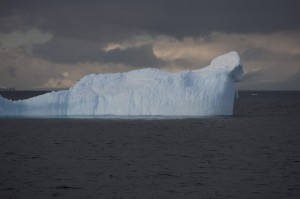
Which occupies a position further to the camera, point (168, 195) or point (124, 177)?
point (124, 177)

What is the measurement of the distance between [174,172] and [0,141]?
57.4ft

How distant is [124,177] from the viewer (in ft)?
76.0

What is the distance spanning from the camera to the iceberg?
45.9 m

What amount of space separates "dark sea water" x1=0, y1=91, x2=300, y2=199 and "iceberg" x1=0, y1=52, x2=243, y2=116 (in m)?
2.54

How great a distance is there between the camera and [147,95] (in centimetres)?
4631

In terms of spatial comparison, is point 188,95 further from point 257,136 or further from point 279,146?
point 279,146

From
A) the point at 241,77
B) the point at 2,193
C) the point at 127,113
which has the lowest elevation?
the point at 2,193

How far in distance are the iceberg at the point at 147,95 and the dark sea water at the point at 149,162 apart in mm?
2544

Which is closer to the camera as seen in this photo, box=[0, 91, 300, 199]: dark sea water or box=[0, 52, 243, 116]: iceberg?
box=[0, 91, 300, 199]: dark sea water

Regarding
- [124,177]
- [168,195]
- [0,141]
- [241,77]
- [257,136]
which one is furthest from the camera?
[241,77]

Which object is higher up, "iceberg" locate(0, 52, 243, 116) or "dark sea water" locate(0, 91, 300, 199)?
"iceberg" locate(0, 52, 243, 116)

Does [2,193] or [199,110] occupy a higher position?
[199,110]

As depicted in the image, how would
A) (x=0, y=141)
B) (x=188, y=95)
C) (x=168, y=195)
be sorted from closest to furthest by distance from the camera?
(x=168, y=195) < (x=0, y=141) < (x=188, y=95)

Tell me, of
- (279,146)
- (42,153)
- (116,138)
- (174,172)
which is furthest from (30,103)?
(174,172)
